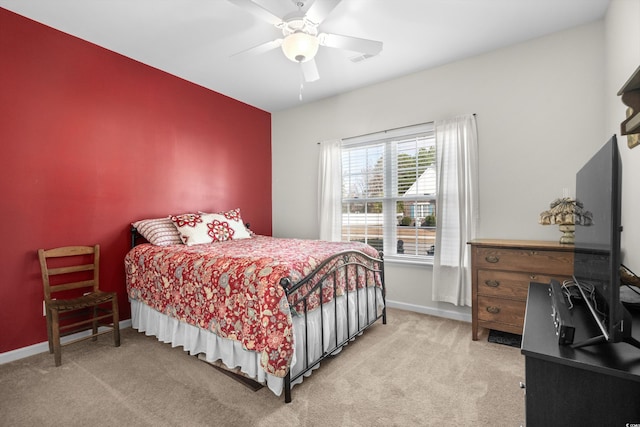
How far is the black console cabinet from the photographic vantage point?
877 mm

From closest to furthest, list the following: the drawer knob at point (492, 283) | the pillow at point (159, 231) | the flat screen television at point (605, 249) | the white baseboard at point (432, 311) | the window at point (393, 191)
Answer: the flat screen television at point (605, 249)
the drawer knob at point (492, 283)
the pillow at point (159, 231)
the white baseboard at point (432, 311)
the window at point (393, 191)

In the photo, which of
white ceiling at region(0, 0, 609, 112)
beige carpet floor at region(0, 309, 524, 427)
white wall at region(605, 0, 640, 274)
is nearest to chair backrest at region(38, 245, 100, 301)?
beige carpet floor at region(0, 309, 524, 427)

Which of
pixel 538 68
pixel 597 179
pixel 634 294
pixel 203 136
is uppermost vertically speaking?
pixel 538 68

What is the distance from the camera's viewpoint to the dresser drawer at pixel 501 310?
243cm

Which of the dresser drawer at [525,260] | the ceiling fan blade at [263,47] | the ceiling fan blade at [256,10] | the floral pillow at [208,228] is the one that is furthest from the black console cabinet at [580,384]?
the floral pillow at [208,228]

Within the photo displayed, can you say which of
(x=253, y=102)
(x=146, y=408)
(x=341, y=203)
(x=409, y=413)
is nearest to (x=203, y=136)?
(x=253, y=102)

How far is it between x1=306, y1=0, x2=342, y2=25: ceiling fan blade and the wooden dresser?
7.01 feet

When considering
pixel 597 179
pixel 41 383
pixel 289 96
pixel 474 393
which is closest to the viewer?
pixel 597 179

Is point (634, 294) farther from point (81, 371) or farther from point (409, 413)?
point (81, 371)

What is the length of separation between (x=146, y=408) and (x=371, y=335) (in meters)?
1.79

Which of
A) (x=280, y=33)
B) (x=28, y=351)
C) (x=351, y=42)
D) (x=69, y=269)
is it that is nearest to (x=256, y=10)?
(x=351, y=42)

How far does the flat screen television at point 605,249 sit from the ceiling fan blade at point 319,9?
165 cm

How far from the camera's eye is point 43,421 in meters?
1.65

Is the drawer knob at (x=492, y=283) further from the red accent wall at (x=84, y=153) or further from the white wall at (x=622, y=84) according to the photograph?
the red accent wall at (x=84, y=153)
